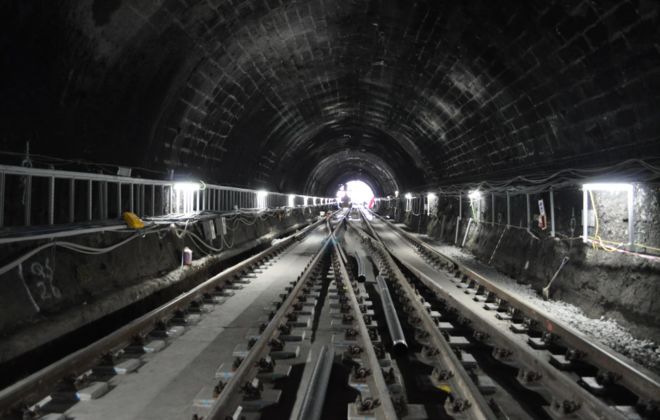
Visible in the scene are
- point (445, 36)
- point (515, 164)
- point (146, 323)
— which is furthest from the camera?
point (515, 164)

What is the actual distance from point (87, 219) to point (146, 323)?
7.65 ft

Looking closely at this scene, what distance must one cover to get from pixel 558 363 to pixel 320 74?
1032 cm

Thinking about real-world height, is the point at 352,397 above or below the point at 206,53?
below

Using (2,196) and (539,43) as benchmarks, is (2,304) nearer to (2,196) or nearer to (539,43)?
(2,196)

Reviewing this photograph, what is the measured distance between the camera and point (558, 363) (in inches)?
156

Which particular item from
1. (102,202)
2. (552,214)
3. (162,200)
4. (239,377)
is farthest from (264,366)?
(552,214)

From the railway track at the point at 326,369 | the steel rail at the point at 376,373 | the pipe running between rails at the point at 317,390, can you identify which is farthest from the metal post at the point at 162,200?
the pipe running between rails at the point at 317,390

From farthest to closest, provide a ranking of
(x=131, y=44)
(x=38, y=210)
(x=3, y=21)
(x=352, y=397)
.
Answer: (x=131, y=44), (x=38, y=210), (x=3, y=21), (x=352, y=397)

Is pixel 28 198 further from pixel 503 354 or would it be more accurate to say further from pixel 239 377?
pixel 503 354

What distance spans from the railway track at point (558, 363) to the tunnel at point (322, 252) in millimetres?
23

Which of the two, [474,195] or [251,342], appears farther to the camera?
[474,195]

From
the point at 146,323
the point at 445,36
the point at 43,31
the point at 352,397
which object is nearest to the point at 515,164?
the point at 445,36

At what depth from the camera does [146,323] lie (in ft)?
15.6

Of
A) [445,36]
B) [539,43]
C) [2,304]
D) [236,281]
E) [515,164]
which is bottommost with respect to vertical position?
[236,281]
